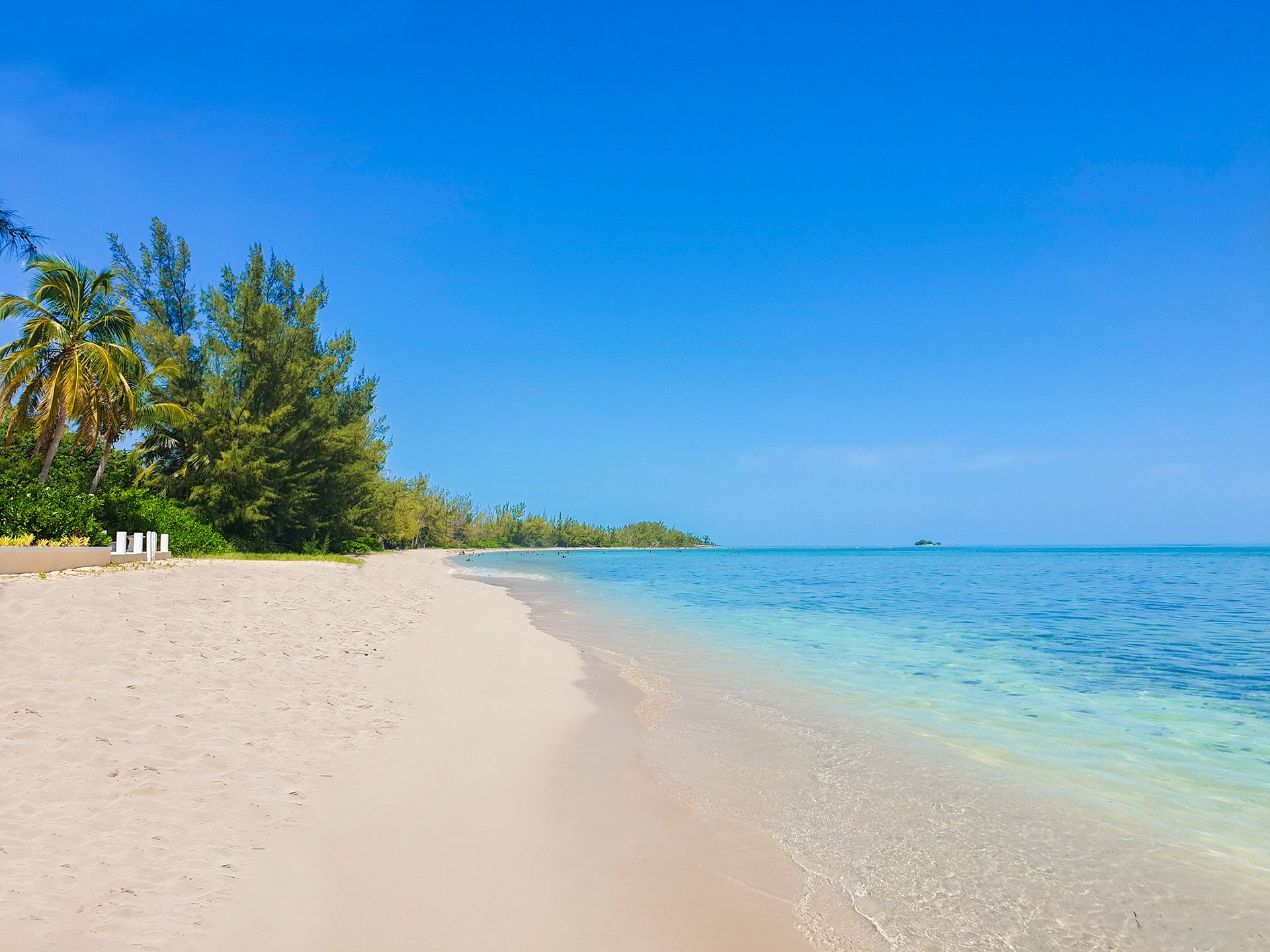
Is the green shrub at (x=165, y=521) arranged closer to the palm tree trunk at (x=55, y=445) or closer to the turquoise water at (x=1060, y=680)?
the palm tree trunk at (x=55, y=445)

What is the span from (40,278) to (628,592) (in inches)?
957

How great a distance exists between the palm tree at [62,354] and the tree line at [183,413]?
0.16 feet

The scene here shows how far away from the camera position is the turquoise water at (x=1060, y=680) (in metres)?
5.62

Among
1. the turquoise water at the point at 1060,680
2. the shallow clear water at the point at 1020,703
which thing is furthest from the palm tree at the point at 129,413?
the turquoise water at the point at 1060,680

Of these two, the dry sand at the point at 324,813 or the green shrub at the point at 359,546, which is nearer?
the dry sand at the point at 324,813

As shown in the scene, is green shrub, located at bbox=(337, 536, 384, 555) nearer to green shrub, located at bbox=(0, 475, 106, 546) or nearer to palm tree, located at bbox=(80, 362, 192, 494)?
palm tree, located at bbox=(80, 362, 192, 494)

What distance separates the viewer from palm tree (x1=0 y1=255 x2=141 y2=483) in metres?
19.9

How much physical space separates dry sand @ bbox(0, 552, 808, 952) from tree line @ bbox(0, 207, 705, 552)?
13.8m

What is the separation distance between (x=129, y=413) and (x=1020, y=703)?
27.0 metres

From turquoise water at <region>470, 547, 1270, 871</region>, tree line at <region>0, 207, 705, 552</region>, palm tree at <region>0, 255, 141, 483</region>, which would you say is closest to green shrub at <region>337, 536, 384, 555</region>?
tree line at <region>0, 207, 705, 552</region>

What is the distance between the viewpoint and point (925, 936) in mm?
3369

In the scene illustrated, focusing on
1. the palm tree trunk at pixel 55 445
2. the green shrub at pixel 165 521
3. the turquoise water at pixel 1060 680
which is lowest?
the turquoise water at pixel 1060 680

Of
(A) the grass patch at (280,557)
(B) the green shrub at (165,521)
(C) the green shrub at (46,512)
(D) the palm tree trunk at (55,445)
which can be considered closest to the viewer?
(C) the green shrub at (46,512)

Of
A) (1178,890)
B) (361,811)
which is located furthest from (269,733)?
(1178,890)
